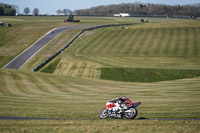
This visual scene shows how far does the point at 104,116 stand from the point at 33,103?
31.9ft

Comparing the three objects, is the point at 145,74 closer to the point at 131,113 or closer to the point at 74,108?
the point at 74,108

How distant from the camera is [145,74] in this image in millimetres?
56062

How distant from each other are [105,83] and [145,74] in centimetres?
1254

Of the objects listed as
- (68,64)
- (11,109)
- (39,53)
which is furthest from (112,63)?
(11,109)

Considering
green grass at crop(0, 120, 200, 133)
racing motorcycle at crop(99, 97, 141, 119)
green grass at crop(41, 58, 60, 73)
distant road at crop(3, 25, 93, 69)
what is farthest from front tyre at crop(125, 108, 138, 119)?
distant road at crop(3, 25, 93, 69)

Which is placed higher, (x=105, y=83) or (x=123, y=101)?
(x=123, y=101)

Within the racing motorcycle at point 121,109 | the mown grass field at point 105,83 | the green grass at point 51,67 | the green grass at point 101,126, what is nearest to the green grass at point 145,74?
the mown grass field at point 105,83

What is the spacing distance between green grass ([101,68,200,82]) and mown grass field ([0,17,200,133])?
531mm

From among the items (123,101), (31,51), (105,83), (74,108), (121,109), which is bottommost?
(105,83)

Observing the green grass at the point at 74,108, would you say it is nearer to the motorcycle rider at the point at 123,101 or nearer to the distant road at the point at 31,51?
the motorcycle rider at the point at 123,101

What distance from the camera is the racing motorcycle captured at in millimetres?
20047

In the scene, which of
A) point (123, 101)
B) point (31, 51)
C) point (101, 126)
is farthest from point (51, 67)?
point (101, 126)

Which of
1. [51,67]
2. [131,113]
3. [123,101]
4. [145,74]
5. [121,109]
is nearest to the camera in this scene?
[131,113]

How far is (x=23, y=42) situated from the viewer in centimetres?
9119
